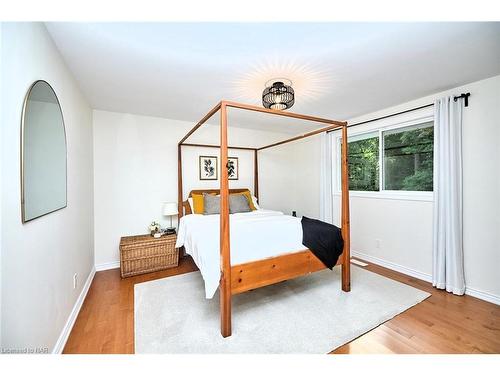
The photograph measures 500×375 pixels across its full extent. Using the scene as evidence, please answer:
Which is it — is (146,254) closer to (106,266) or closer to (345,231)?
(106,266)

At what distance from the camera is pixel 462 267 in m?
2.40

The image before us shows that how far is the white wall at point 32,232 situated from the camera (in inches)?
39.8

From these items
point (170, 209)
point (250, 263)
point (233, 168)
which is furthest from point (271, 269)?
point (233, 168)

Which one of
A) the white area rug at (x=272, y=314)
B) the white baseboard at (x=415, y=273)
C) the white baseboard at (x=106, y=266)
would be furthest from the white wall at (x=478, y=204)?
the white baseboard at (x=106, y=266)

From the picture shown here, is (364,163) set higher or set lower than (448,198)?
higher

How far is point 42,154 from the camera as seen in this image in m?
1.40

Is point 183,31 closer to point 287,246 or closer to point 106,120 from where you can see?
point 287,246

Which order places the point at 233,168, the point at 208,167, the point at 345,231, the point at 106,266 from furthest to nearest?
the point at 233,168 < the point at 208,167 < the point at 106,266 < the point at 345,231

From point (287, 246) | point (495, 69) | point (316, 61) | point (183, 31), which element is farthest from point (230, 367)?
point (495, 69)

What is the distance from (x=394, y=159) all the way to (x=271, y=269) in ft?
8.36

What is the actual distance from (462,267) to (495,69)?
2.05 meters

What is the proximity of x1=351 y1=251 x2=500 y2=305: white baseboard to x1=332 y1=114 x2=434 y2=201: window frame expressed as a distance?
0.95m

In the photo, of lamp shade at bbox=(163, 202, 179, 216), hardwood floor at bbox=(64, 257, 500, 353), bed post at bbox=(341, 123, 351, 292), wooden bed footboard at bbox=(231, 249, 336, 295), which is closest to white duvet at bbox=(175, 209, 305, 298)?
wooden bed footboard at bbox=(231, 249, 336, 295)

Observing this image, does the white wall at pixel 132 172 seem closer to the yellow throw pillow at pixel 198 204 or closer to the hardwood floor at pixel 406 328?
the yellow throw pillow at pixel 198 204
